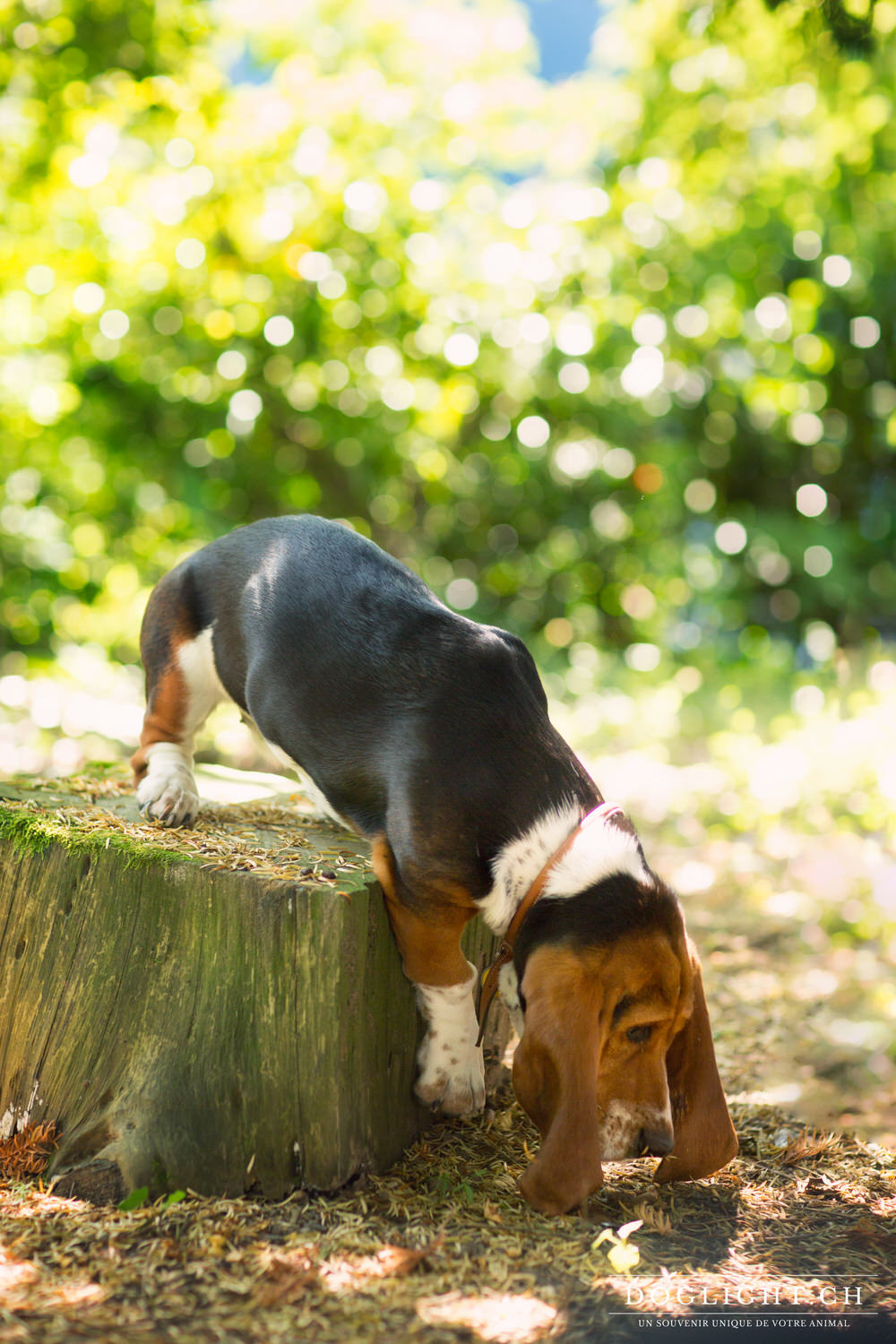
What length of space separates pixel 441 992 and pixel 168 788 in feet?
3.72

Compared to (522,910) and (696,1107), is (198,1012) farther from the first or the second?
(696,1107)

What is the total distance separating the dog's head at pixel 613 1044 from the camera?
2281 millimetres

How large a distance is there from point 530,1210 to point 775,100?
8.59 metres

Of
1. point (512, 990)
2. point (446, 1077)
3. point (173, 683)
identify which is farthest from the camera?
point (173, 683)

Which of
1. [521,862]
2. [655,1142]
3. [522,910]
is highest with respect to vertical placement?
[521,862]

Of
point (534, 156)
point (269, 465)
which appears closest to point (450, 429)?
point (269, 465)

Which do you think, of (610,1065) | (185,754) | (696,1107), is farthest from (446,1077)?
Answer: (185,754)

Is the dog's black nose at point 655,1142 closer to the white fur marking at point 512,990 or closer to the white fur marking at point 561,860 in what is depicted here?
the white fur marking at point 512,990

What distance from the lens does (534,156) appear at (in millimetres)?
9156

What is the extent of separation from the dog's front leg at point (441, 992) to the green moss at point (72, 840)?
1.80ft

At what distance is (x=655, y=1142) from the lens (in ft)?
8.11

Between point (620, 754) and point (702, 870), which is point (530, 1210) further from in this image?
point (620, 754)

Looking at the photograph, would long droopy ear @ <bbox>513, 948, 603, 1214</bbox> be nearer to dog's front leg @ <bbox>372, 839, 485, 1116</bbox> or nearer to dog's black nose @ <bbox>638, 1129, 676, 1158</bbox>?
dog's black nose @ <bbox>638, 1129, 676, 1158</bbox>

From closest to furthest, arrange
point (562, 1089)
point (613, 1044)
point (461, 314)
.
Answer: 1. point (562, 1089)
2. point (613, 1044)
3. point (461, 314)
